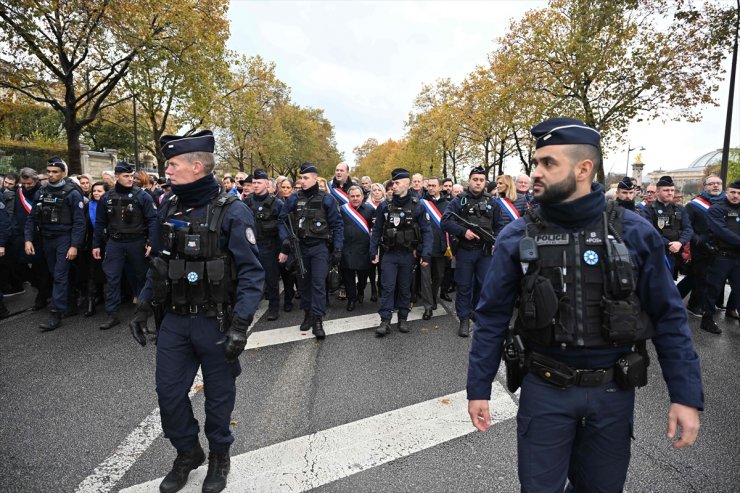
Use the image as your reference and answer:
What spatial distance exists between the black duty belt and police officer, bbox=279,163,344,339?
3989 millimetres

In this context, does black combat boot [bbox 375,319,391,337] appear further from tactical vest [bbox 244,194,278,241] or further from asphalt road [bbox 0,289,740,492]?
tactical vest [bbox 244,194,278,241]

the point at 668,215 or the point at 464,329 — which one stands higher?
the point at 668,215

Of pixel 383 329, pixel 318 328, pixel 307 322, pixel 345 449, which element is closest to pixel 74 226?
pixel 307 322

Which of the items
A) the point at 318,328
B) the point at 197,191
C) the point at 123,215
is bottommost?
the point at 318,328

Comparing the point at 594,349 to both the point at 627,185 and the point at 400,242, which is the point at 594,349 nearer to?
the point at 400,242

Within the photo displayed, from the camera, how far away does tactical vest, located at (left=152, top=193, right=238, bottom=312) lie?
2721 mm

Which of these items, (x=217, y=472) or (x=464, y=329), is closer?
(x=217, y=472)

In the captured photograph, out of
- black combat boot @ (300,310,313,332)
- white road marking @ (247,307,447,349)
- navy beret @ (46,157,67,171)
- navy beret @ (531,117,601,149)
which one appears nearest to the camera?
navy beret @ (531,117,601,149)

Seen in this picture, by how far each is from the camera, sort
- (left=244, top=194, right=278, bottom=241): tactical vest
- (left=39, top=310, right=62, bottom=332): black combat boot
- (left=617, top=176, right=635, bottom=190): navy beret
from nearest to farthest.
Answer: (left=39, top=310, right=62, bottom=332): black combat boot < (left=617, top=176, right=635, bottom=190): navy beret < (left=244, top=194, right=278, bottom=241): tactical vest

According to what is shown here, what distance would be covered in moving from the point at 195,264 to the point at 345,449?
5.53 ft

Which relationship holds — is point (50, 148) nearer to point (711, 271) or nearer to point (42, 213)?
point (42, 213)

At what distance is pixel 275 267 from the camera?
6.83 m

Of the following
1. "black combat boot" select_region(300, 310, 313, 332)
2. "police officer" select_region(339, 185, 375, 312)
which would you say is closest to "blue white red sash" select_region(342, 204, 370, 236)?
"police officer" select_region(339, 185, 375, 312)

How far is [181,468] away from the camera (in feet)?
9.07
